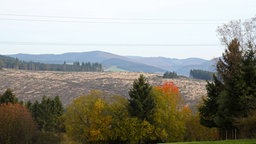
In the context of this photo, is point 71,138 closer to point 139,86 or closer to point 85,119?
point 85,119

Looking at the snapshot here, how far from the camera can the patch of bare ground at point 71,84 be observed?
497 ft

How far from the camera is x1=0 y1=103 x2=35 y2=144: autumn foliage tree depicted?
243 feet

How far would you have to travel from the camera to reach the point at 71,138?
2785 inches

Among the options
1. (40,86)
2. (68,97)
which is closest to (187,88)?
(68,97)

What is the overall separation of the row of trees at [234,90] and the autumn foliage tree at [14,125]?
118ft

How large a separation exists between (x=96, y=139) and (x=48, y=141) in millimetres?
15716

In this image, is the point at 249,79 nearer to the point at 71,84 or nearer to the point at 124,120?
the point at 124,120

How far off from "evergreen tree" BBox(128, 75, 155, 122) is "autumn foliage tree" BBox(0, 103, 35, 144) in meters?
20.5

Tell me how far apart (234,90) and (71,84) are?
134335 mm

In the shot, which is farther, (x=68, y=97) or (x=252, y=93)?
(x=68, y=97)

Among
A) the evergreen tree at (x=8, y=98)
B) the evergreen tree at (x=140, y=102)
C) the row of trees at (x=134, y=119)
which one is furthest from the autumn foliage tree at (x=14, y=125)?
the evergreen tree at (x=140, y=102)

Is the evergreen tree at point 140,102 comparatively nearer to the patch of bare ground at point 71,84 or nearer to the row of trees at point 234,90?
the row of trees at point 234,90

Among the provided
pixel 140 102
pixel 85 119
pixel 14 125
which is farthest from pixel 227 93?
pixel 14 125

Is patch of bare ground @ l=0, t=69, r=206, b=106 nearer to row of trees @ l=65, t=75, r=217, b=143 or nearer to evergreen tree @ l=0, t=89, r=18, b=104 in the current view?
evergreen tree @ l=0, t=89, r=18, b=104
